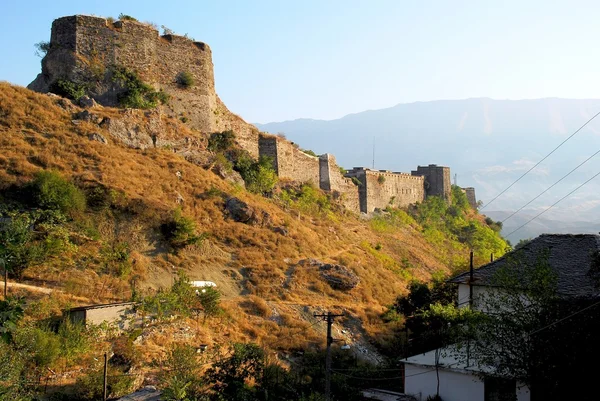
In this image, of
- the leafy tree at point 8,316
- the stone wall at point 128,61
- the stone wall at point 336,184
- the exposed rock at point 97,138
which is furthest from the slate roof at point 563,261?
the stone wall at point 336,184

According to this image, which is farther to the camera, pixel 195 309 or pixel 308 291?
pixel 308 291

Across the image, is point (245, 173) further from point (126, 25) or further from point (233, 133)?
point (126, 25)

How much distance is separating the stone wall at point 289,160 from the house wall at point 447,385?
17.9 metres

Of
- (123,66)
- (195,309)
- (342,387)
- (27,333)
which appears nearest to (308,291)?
(195,309)

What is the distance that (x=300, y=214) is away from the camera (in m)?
30.0

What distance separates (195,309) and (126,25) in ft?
52.2

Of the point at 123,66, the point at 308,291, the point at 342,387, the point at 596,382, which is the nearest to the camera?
the point at 596,382

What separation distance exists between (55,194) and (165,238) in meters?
4.08

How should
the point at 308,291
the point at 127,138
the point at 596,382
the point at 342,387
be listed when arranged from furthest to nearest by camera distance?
the point at 127,138 → the point at 308,291 → the point at 342,387 → the point at 596,382

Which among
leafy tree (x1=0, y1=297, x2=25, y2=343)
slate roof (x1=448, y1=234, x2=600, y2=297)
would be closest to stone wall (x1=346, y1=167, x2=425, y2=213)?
slate roof (x1=448, y1=234, x2=600, y2=297)

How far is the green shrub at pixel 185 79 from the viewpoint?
2919 centimetres

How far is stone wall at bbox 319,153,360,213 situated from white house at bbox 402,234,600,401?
18.7 meters

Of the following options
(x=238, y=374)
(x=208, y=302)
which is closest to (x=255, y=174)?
(x=208, y=302)

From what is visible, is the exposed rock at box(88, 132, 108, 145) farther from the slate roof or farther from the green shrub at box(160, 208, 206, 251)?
the slate roof
